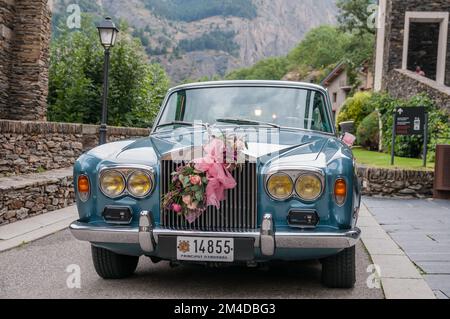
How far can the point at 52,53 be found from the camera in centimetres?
1648

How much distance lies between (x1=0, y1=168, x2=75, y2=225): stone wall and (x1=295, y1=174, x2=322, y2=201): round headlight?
4.27 metres

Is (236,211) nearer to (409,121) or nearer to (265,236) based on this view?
(265,236)

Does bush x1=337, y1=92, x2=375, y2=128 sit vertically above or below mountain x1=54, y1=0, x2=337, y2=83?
below

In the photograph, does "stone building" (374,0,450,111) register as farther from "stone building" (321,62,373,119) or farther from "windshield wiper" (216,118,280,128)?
"stone building" (321,62,373,119)

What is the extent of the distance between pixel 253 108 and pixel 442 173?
19.9 feet

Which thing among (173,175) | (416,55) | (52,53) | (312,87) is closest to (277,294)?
(173,175)

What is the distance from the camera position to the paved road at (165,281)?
158 inches

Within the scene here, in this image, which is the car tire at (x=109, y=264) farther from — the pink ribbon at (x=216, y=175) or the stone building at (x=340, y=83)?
the stone building at (x=340, y=83)

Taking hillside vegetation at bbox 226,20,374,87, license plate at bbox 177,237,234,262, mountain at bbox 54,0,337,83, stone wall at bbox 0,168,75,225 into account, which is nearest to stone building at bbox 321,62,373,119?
hillside vegetation at bbox 226,20,374,87

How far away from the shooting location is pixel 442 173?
9.80 m

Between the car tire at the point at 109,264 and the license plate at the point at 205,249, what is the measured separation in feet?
2.66

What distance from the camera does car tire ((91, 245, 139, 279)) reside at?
4316mm

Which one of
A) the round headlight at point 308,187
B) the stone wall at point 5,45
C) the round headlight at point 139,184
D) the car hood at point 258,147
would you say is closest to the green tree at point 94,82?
the stone wall at point 5,45

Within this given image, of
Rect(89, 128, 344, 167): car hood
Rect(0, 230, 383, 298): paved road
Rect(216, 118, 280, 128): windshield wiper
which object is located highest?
Rect(216, 118, 280, 128): windshield wiper
